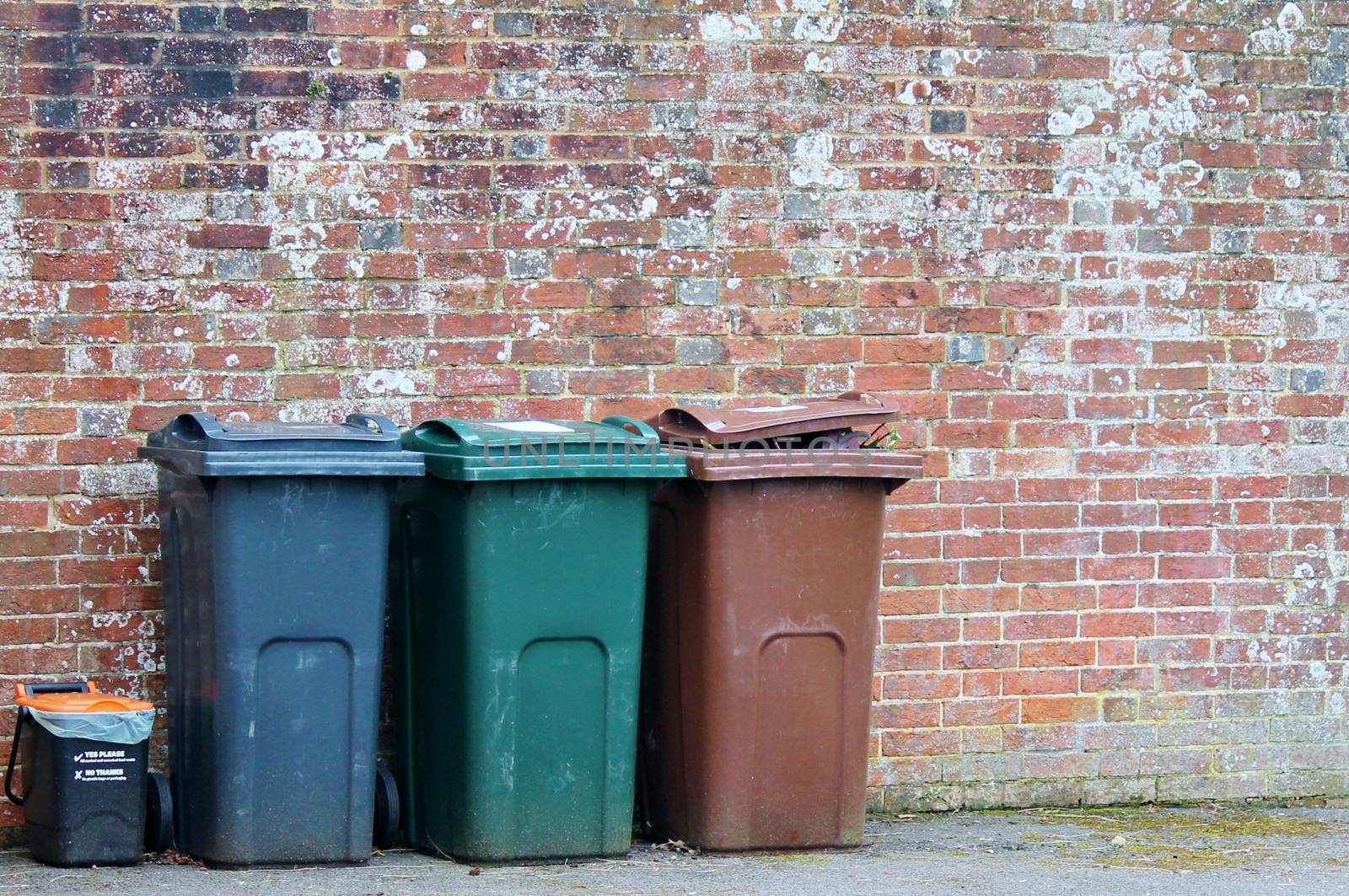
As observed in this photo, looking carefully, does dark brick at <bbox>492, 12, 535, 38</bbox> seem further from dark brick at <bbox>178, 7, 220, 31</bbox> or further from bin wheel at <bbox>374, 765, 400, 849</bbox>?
bin wheel at <bbox>374, 765, 400, 849</bbox>

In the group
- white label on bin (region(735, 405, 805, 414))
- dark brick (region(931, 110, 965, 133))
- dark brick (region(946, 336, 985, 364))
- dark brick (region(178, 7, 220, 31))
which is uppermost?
dark brick (region(178, 7, 220, 31))

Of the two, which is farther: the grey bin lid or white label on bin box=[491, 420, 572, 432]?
white label on bin box=[491, 420, 572, 432]

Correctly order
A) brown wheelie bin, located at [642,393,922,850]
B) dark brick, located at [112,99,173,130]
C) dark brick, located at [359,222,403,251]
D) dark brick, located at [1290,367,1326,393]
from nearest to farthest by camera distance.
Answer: brown wheelie bin, located at [642,393,922,850] < dark brick, located at [112,99,173,130] < dark brick, located at [359,222,403,251] < dark brick, located at [1290,367,1326,393]

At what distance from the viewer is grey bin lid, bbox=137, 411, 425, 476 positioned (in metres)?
4.68

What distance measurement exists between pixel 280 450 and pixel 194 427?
354mm

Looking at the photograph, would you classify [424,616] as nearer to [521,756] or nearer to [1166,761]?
[521,756]

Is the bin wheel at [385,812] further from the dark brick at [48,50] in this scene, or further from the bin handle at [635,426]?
the dark brick at [48,50]

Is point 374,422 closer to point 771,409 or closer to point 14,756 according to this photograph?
point 771,409

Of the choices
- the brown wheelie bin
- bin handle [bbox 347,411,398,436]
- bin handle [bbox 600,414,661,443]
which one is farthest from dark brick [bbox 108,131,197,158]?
the brown wheelie bin

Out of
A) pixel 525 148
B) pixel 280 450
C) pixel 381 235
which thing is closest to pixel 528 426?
pixel 280 450

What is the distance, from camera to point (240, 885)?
4.66 metres

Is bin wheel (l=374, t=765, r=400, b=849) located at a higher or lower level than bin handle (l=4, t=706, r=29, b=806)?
lower

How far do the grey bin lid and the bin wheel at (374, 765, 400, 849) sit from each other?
991 millimetres

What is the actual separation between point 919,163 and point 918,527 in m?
1.28
